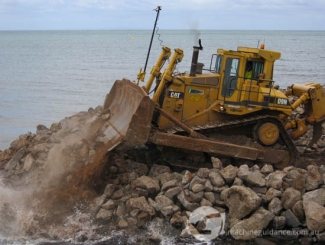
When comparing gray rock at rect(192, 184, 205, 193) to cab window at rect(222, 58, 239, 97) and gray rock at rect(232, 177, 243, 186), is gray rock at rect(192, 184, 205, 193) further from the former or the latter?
cab window at rect(222, 58, 239, 97)

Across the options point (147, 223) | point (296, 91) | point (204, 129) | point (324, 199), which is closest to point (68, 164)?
point (147, 223)

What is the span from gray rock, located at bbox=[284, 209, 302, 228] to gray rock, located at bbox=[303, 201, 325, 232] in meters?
0.24

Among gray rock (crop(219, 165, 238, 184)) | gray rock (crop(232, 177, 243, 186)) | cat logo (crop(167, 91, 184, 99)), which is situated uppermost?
cat logo (crop(167, 91, 184, 99))

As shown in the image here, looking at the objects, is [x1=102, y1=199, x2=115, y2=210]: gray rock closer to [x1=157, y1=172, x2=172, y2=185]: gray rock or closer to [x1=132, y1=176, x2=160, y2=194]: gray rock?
[x1=132, y1=176, x2=160, y2=194]: gray rock

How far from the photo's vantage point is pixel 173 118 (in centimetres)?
984

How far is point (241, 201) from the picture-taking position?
812 cm

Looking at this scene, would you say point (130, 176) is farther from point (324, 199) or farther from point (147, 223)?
point (324, 199)

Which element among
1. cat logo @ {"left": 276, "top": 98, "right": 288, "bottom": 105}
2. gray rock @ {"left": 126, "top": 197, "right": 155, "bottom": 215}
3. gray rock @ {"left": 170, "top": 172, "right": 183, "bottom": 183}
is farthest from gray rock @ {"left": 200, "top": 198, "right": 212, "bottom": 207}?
cat logo @ {"left": 276, "top": 98, "right": 288, "bottom": 105}

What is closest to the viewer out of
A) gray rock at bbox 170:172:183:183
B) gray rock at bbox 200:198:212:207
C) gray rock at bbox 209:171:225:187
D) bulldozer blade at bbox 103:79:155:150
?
gray rock at bbox 200:198:212:207

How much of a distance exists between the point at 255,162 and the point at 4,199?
539cm

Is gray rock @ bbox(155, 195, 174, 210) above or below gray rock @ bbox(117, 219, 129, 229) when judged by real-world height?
above

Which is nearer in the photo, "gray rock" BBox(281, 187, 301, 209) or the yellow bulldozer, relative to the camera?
"gray rock" BBox(281, 187, 301, 209)

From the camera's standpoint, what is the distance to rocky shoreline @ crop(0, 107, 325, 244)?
802 cm

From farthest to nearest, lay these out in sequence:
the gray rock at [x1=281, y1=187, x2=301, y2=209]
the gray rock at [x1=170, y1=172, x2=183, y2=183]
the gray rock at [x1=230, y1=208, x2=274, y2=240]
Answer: the gray rock at [x1=170, y1=172, x2=183, y2=183] → the gray rock at [x1=281, y1=187, x2=301, y2=209] → the gray rock at [x1=230, y1=208, x2=274, y2=240]
